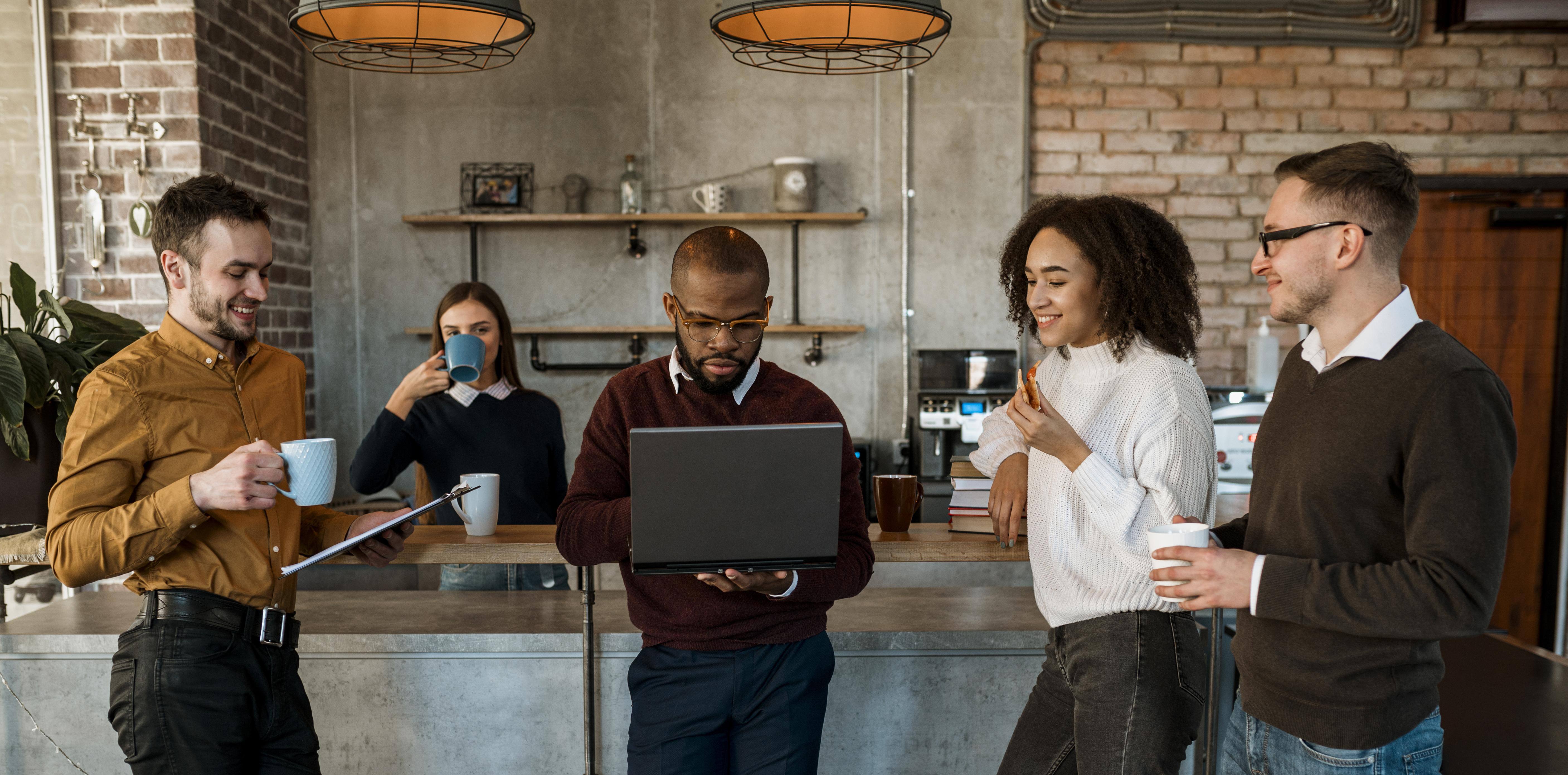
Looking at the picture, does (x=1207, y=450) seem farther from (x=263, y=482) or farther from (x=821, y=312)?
(x=821, y=312)

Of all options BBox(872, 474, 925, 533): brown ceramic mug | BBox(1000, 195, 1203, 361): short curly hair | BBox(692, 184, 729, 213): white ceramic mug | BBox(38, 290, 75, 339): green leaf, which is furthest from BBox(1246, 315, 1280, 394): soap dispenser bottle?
BBox(38, 290, 75, 339): green leaf

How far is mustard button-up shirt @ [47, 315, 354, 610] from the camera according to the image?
140 cm

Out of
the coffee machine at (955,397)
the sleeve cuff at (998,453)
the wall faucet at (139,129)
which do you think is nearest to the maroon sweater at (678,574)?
the sleeve cuff at (998,453)

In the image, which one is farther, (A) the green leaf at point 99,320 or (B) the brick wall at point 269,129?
(B) the brick wall at point 269,129

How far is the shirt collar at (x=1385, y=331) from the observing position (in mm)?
1197

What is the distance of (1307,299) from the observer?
1.27m

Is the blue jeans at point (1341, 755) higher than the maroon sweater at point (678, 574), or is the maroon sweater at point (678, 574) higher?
the maroon sweater at point (678, 574)

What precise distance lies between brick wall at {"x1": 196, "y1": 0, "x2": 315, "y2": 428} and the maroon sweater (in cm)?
256

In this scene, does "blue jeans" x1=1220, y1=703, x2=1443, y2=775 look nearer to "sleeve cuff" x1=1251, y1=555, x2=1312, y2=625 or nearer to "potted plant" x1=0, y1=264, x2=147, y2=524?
"sleeve cuff" x1=1251, y1=555, x2=1312, y2=625

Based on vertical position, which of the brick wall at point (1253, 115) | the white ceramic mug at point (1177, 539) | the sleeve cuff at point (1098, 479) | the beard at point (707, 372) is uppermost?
the brick wall at point (1253, 115)

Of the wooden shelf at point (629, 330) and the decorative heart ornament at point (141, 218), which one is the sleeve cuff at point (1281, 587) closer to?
the wooden shelf at point (629, 330)

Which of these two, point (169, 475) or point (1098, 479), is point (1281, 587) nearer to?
point (1098, 479)

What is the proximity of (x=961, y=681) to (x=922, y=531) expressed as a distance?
36cm

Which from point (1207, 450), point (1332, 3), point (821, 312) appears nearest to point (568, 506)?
point (1207, 450)
